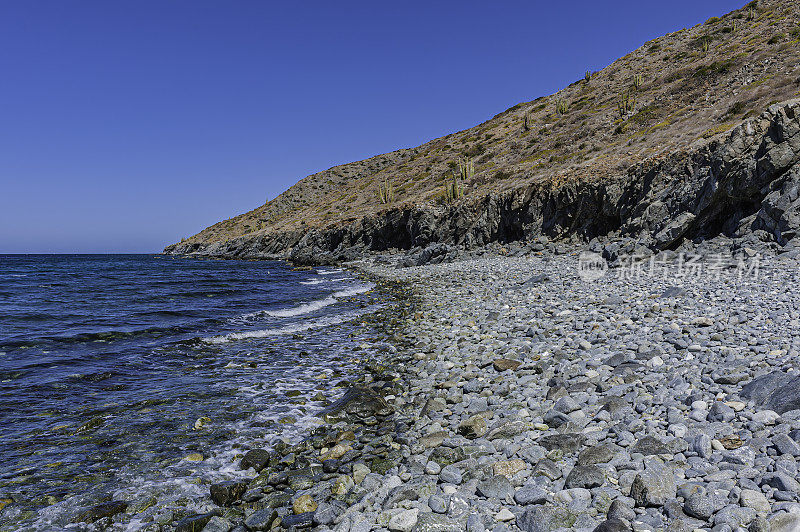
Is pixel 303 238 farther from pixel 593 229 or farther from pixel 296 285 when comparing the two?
pixel 593 229

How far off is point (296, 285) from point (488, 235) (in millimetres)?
20394

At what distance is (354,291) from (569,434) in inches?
889

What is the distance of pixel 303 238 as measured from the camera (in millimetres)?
73688

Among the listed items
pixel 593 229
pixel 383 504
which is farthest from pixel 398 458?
pixel 593 229

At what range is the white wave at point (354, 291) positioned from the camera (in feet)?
86.6

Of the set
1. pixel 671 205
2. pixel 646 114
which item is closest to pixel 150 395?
pixel 671 205

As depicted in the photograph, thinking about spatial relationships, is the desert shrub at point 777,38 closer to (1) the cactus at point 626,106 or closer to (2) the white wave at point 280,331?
(1) the cactus at point 626,106

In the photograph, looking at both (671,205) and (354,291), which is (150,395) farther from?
(671,205)

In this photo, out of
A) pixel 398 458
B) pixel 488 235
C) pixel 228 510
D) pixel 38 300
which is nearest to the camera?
pixel 228 510

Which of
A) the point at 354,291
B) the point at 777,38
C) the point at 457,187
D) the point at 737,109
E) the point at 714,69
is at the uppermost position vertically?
the point at 777,38

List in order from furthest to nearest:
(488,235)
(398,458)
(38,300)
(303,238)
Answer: (303,238)
(488,235)
(38,300)
(398,458)

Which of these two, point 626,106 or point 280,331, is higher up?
point 626,106

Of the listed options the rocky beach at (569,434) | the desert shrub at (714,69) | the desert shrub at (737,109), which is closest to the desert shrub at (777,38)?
the desert shrub at (714,69)

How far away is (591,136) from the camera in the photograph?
5234 centimetres
